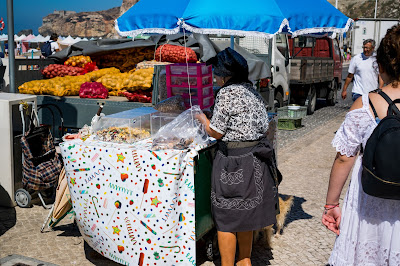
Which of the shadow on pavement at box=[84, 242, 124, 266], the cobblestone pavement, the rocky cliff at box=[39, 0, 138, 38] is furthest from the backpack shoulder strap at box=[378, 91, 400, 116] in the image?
the rocky cliff at box=[39, 0, 138, 38]

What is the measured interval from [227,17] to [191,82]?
981 millimetres

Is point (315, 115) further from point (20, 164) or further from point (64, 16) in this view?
point (64, 16)

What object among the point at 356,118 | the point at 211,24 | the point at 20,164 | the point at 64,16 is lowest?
the point at 20,164

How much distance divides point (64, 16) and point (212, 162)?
160666mm

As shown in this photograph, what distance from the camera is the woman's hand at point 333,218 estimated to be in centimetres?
272

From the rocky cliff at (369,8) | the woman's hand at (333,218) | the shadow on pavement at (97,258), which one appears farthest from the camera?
the rocky cliff at (369,8)

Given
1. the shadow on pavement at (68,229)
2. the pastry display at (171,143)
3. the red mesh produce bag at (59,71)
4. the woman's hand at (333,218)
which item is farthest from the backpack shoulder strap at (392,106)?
the red mesh produce bag at (59,71)

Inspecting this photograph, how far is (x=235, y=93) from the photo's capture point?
3.71m

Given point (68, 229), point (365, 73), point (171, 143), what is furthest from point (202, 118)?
point (365, 73)

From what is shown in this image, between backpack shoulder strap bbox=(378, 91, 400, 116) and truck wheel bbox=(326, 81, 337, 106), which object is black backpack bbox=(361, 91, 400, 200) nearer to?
backpack shoulder strap bbox=(378, 91, 400, 116)

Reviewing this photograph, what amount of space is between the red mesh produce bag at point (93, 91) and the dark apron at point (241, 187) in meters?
3.16

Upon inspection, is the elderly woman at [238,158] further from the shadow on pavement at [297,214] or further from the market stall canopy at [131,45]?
the market stall canopy at [131,45]

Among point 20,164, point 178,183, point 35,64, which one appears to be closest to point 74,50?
point 35,64

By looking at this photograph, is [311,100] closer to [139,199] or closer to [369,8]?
[139,199]
